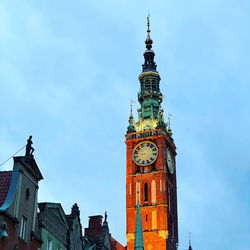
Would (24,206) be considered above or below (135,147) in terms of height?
below

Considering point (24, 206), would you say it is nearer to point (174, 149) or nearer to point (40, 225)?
point (40, 225)

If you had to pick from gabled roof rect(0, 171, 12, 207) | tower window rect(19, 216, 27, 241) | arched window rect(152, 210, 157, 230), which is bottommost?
tower window rect(19, 216, 27, 241)

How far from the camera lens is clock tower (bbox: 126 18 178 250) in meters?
87.4

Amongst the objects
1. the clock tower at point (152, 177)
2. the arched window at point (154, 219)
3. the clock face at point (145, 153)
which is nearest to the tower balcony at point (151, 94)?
the clock tower at point (152, 177)

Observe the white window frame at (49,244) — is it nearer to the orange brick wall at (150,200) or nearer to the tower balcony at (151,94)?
the orange brick wall at (150,200)

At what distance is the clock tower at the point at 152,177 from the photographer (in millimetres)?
87375

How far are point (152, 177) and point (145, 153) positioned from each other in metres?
4.65

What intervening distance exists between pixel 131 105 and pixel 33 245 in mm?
69835

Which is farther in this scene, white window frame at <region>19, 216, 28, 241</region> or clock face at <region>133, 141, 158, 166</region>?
clock face at <region>133, 141, 158, 166</region>

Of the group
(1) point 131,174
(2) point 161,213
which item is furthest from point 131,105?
(2) point 161,213

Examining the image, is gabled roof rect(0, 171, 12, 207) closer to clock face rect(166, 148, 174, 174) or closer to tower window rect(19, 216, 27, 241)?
tower window rect(19, 216, 27, 241)

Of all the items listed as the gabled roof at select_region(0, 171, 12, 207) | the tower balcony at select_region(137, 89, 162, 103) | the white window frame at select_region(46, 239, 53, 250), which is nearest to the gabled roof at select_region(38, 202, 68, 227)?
the white window frame at select_region(46, 239, 53, 250)

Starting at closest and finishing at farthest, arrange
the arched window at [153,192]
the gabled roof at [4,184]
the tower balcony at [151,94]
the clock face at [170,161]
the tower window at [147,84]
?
the gabled roof at [4,184] < the arched window at [153,192] < the clock face at [170,161] < the tower balcony at [151,94] < the tower window at [147,84]

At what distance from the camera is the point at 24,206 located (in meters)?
34.2
